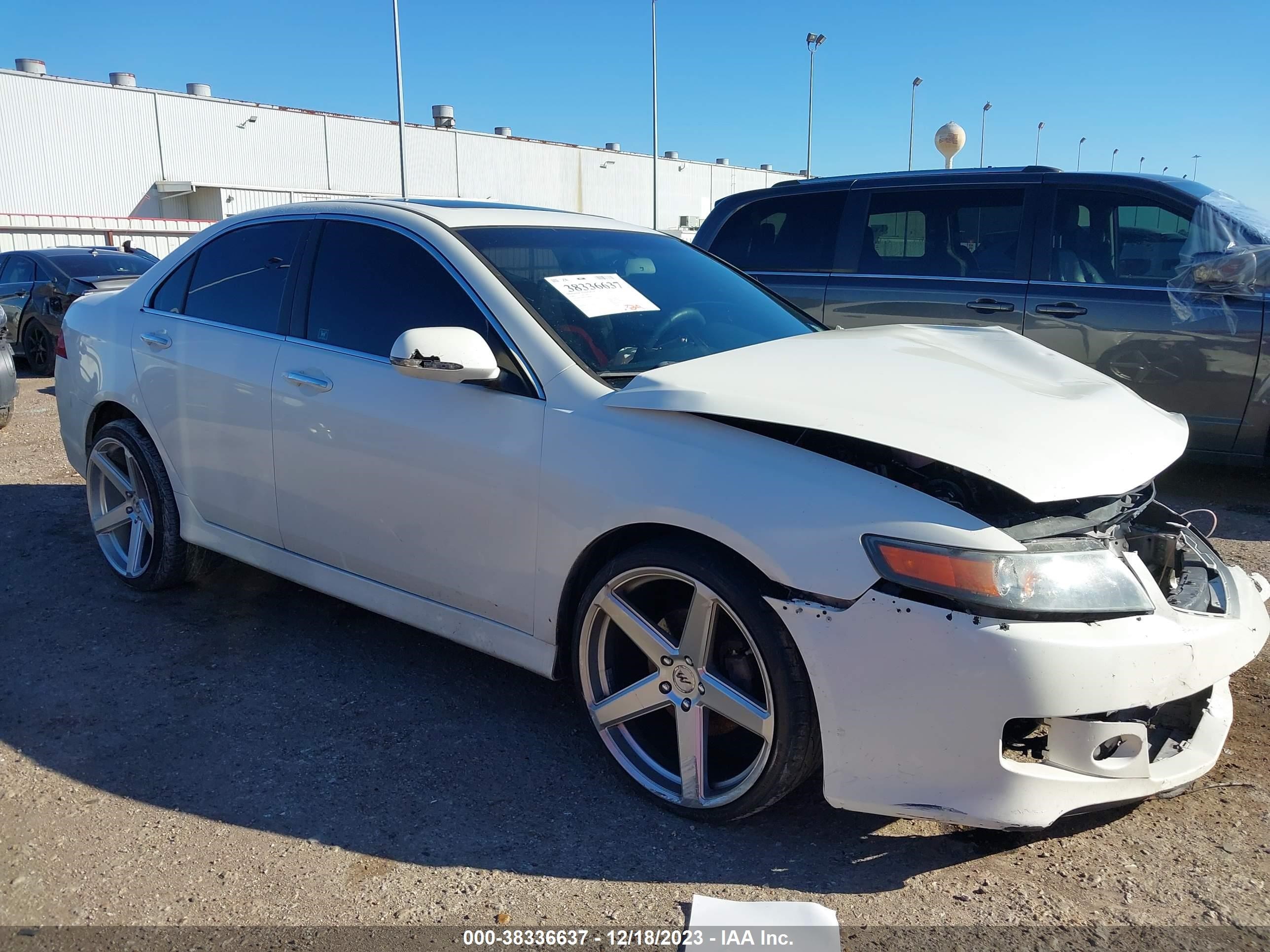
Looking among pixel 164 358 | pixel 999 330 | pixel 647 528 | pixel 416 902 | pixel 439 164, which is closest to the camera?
pixel 416 902

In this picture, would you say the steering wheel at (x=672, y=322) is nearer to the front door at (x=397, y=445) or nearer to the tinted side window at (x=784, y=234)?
the front door at (x=397, y=445)

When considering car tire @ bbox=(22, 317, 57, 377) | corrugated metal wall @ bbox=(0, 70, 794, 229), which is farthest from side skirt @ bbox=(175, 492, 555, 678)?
corrugated metal wall @ bbox=(0, 70, 794, 229)

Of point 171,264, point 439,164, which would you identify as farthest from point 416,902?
point 439,164

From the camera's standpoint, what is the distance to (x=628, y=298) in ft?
11.0

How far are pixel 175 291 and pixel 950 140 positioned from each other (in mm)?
21837

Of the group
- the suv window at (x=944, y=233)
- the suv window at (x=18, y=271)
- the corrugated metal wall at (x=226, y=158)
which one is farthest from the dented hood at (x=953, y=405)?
the corrugated metal wall at (x=226, y=158)

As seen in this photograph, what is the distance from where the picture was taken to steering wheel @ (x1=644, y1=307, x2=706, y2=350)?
10.5 ft

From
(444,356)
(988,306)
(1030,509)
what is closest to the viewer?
(1030,509)

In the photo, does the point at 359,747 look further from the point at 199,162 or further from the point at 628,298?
the point at 199,162

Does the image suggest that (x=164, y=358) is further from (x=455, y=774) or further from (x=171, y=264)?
(x=455, y=774)

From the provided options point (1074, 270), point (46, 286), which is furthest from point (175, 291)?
point (46, 286)

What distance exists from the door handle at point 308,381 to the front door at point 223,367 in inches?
5.0

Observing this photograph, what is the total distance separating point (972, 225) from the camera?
6.13 m

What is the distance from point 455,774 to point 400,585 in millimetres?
672
